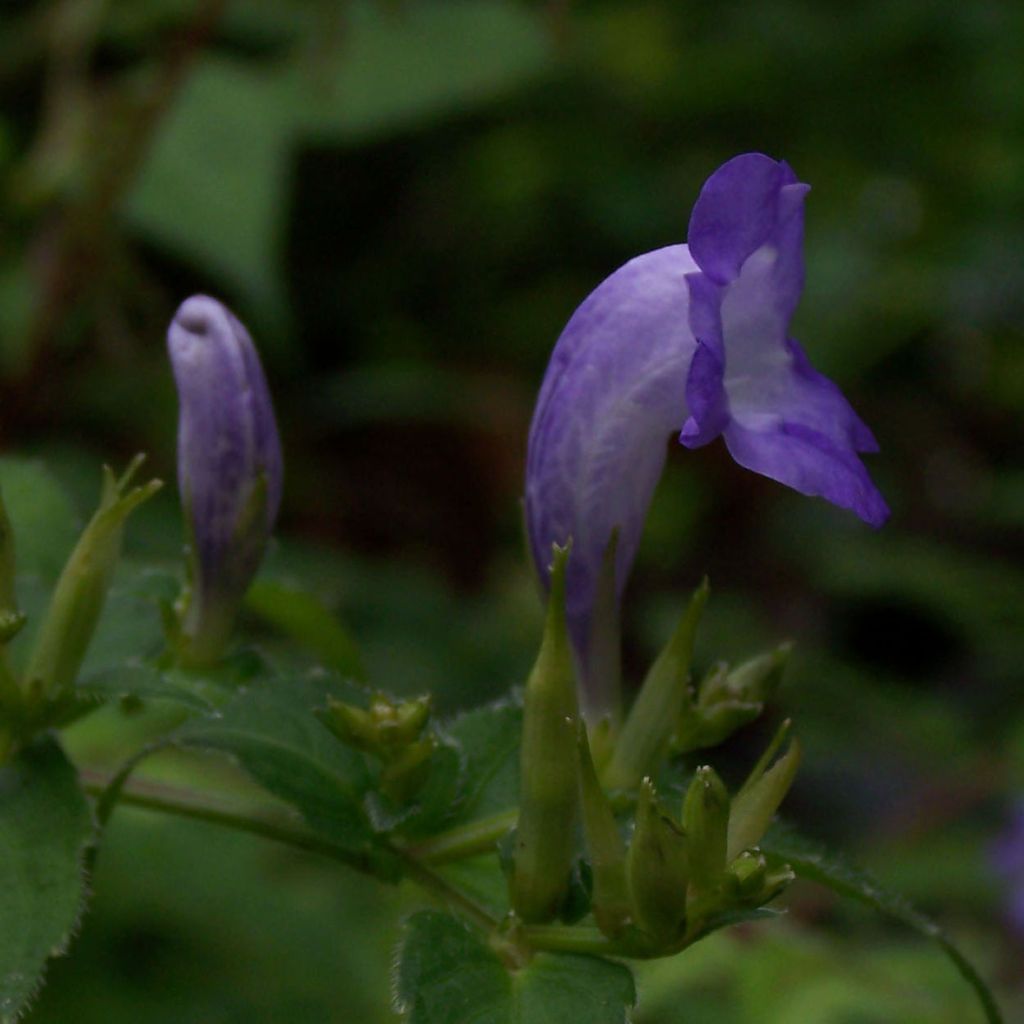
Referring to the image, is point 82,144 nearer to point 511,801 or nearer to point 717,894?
point 511,801

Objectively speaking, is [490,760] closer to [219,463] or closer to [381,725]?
[381,725]

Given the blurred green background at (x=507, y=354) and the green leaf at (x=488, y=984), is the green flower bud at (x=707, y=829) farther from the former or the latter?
the blurred green background at (x=507, y=354)

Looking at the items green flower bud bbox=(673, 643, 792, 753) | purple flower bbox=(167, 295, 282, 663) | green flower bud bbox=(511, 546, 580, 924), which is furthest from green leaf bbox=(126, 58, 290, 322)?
green flower bud bbox=(511, 546, 580, 924)

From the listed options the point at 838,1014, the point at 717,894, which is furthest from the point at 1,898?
the point at 838,1014

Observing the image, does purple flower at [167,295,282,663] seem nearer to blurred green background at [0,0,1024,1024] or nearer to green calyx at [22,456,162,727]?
green calyx at [22,456,162,727]

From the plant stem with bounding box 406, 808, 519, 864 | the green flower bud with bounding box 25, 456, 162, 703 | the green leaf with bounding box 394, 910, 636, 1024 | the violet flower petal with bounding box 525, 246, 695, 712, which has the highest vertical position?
the violet flower petal with bounding box 525, 246, 695, 712
